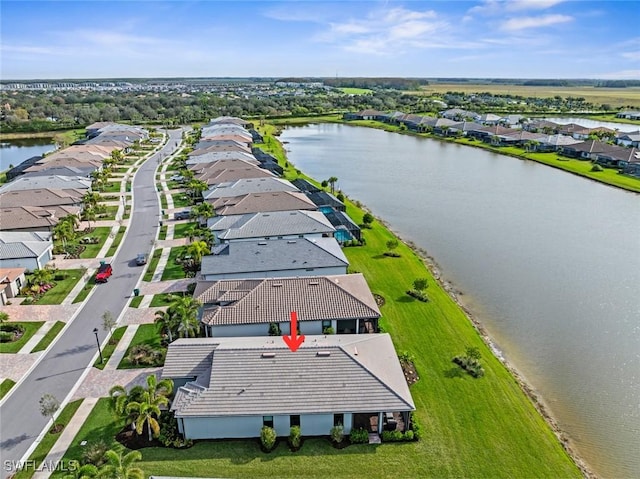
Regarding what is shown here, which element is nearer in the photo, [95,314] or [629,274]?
[95,314]

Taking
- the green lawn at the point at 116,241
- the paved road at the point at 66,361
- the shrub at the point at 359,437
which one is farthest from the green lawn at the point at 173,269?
the shrub at the point at 359,437

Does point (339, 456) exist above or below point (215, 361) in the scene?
below

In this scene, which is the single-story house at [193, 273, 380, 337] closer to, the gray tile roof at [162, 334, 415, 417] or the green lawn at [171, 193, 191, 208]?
the gray tile roof at [162, 334, 415, 417]

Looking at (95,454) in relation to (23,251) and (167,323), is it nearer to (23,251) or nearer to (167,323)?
(167,323)

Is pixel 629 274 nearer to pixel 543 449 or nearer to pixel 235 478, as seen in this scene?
pixel 543 449

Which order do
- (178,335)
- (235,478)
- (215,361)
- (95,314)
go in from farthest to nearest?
1. (95,314)
2. (178,335)
3. (215,361)
4. (235,478)

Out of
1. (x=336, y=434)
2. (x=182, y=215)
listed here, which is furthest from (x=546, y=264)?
(x=182, y=215)

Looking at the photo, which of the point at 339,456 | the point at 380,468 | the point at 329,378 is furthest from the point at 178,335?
the point at 380,468

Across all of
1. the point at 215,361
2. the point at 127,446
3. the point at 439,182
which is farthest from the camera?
the point at 439,182
